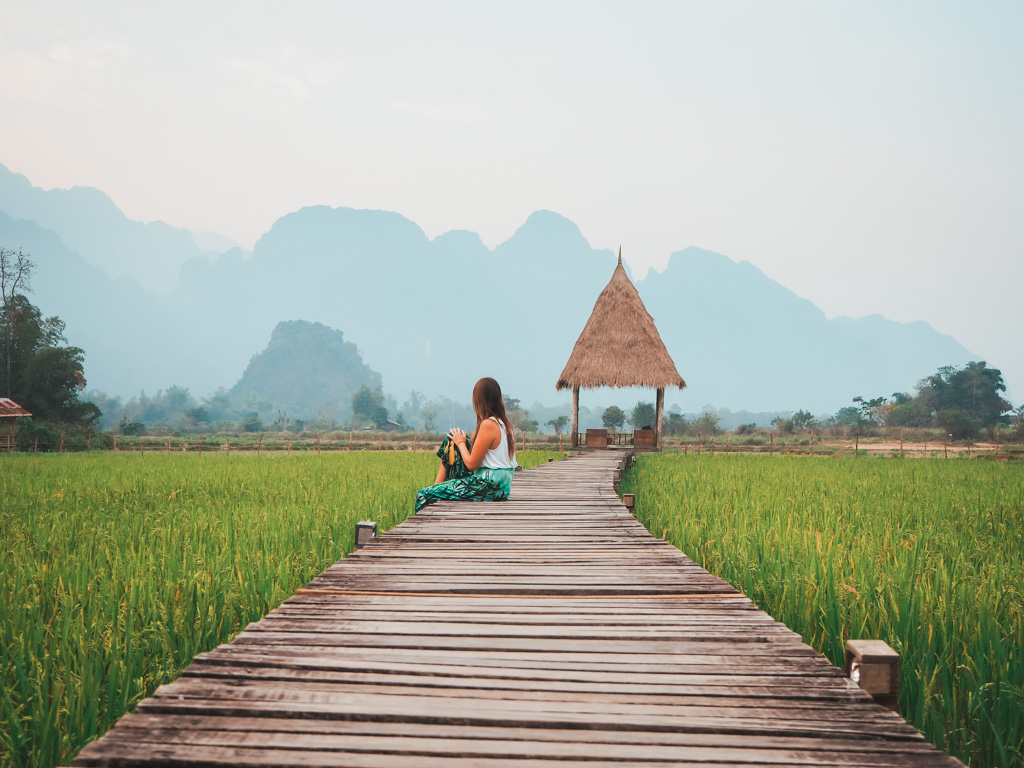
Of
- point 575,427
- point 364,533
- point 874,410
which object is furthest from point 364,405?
point 364,533

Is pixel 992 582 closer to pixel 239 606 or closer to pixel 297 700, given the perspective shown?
pixel 297 700

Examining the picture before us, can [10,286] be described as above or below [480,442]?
above

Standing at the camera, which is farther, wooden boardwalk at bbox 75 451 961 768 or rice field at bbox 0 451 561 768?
rice field at bbox 0 451 561 768

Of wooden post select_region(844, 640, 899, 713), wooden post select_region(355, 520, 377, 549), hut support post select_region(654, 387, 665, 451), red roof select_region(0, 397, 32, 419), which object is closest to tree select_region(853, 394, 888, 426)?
hut support post select_region(654, 387, 665, 451)

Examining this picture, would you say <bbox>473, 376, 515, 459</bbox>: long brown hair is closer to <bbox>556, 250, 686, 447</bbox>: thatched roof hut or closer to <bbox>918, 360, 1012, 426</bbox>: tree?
<bbox>556, 250, 686, 447</bbox>: thatched roof hut

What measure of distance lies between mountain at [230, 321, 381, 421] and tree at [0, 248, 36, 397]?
7939cm

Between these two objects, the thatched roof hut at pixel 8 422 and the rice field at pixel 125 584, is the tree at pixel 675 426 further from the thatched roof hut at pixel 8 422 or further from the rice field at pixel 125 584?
the rice field at pixel 125 584

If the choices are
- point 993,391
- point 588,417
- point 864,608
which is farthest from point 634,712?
point 588,417

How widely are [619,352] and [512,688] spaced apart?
594 inches

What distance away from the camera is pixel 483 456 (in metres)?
4.65

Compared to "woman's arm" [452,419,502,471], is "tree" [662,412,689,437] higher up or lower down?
lower down

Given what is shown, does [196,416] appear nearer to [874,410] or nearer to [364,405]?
[364,405]

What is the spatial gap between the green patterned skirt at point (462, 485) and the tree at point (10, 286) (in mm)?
33049

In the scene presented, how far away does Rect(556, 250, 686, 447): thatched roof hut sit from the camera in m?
15.9
